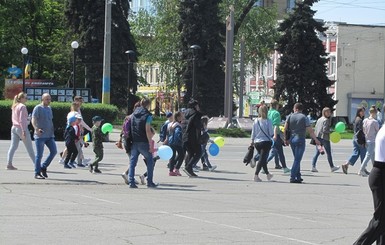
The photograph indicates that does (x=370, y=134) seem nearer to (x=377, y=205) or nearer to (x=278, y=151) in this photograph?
(x=278, y=151)

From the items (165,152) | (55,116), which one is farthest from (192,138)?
(55,116)

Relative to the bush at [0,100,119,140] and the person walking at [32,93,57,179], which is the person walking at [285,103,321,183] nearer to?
the person walking at [32,93,57,179]

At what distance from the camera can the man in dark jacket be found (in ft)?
53.0

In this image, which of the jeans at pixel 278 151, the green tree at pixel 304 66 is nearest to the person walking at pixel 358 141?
the jeans at pixel 278 151

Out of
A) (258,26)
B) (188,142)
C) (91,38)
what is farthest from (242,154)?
(258,26)

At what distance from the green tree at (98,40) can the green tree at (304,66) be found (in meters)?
11.1

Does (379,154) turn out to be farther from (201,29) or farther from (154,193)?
(201,29)

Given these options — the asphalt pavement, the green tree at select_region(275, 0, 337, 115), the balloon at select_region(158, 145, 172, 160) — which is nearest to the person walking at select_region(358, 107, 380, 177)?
the asphalt pavement

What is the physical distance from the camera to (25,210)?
12.3 meters

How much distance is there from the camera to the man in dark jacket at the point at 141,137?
16141 mm

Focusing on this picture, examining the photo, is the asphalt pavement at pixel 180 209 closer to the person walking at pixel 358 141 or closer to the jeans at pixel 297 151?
the jeans at pixel 297 151

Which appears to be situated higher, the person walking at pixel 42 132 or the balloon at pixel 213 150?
the person walking at pixel 42 132

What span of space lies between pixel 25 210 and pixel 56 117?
906 inches

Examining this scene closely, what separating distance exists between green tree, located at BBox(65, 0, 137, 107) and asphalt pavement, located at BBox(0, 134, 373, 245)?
121 feet
